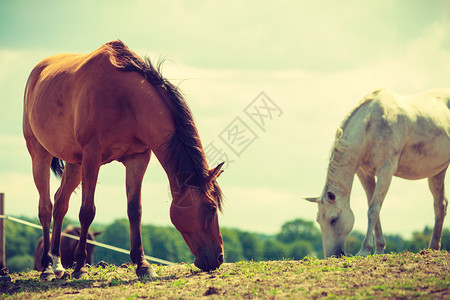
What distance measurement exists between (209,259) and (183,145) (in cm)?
143

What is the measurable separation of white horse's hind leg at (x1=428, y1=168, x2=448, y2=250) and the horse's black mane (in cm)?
565

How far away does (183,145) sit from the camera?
6523mm

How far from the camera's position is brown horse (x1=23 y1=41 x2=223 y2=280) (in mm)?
6406

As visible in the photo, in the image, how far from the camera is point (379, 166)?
922cm

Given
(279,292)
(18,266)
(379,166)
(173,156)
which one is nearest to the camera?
(279,292)

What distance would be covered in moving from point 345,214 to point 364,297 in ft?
14.9

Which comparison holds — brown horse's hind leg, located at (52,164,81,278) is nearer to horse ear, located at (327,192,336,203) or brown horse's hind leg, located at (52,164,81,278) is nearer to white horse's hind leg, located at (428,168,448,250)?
horse ear, located at (327,192,336,203)

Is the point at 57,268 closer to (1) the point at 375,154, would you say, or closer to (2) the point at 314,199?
(2) the point at 314,199

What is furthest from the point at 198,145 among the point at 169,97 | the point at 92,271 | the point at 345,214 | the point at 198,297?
the point at 345,214

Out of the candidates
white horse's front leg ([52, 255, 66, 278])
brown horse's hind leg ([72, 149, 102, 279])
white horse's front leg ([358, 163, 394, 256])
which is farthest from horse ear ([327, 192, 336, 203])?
white horse's front leg ([52, 255, 66, 278])

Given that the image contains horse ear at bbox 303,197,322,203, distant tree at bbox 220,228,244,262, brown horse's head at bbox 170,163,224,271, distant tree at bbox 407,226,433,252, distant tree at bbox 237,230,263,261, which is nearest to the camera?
brown horse's head at bbox 170,163,224,271

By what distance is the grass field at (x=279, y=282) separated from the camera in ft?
16.9

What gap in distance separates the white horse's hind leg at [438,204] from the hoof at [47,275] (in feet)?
22.7

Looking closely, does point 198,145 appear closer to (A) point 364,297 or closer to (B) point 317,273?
(B) point 317,273
